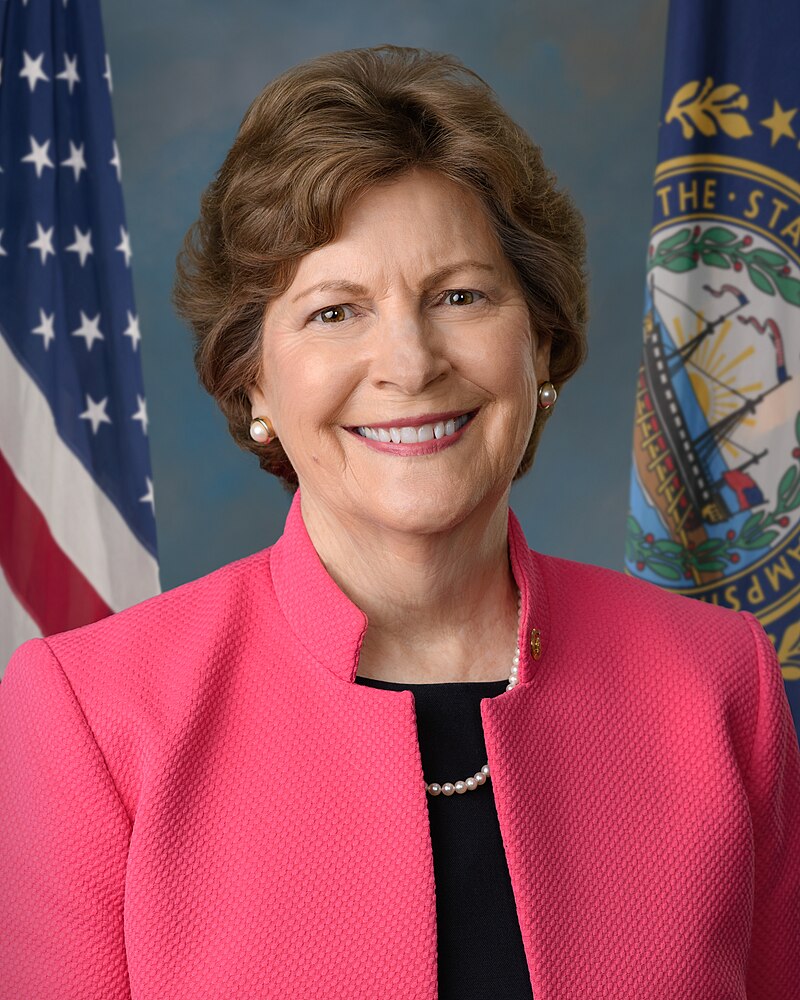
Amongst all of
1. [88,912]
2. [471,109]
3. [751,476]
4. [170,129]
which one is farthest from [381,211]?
[170,129]

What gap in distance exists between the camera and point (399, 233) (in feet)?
5.26

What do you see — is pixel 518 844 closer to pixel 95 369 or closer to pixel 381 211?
pixel 381 211

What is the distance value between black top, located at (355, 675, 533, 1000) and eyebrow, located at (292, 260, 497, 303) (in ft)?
1.75

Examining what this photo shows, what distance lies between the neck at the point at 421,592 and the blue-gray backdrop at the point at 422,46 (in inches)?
96.6

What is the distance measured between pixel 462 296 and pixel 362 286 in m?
0.15

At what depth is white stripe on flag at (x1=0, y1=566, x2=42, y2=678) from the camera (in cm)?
285

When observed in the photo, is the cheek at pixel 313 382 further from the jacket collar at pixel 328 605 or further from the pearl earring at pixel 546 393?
the pearl earring at pixel 546 393

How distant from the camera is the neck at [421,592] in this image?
5.67ft

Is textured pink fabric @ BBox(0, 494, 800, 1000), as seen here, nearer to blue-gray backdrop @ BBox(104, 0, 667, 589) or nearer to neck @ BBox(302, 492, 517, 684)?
neck @ BBox(302, 492, 517, 684)

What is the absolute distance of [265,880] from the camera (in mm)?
1535

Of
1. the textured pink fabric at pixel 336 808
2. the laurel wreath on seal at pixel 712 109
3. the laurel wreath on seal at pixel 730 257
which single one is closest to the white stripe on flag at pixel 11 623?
the textured pink fabric at pixel 336 808

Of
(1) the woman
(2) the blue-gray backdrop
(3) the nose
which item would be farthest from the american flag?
(3) the nose

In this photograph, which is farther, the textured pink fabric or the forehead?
the forehead

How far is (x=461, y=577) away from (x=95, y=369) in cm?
160
